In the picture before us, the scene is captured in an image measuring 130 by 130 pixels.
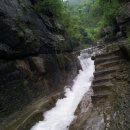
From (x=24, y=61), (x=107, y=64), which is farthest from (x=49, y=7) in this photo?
(x=107, y=64)

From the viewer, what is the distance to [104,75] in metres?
7.98

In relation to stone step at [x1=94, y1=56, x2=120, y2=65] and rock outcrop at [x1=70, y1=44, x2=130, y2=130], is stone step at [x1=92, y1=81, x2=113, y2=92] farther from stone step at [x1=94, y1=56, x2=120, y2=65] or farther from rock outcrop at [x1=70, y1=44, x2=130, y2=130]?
stone step at [x1=94, y1=56, x2=120, y2=65]

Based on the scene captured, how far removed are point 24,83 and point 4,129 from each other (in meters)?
2.27

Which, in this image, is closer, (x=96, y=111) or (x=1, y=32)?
(x=96, y=111)

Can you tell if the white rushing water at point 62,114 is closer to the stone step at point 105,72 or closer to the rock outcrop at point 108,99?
the rock outcrop at point 108,99

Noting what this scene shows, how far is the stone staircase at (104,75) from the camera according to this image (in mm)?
6889

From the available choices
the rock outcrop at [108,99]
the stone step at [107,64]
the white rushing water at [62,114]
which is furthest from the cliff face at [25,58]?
the stone step at [107,64]

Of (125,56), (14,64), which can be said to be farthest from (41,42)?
(125,56)

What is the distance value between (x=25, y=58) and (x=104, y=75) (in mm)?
3412

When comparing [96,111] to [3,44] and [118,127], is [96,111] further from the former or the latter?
[3,44]

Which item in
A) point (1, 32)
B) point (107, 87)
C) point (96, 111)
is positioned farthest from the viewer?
point (1, 32)

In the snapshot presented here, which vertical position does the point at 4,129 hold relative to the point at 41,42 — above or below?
below

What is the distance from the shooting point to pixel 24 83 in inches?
Answer: 326

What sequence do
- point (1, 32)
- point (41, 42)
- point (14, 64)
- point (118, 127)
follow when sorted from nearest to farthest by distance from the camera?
point (118, 127), point (1, 32), point (14, 64), point (41, 42)
